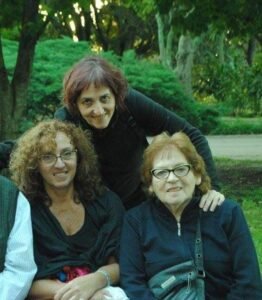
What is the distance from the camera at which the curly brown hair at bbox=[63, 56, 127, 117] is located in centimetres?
372

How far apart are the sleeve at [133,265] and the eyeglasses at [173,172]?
277 millimetres

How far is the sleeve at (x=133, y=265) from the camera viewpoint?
3438 mm

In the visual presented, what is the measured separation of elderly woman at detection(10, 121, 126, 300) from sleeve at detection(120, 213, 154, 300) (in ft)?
0.24

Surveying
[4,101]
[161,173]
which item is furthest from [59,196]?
[4,101]

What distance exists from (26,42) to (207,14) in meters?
3.01

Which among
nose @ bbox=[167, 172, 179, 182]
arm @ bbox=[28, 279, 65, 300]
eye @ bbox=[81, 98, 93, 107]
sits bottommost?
arm @ bbox=[28, 279, 65, 300]

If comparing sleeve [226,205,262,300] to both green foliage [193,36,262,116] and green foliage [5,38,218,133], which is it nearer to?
green foliage [5,38,218,133]

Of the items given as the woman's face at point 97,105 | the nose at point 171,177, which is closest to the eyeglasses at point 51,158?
the woman's face at point 97,105

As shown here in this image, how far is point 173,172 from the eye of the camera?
3.50 metres

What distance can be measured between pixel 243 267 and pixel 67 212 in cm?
96

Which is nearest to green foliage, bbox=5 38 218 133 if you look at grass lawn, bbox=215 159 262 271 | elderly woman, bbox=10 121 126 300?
grass lawn, bbox=215 159 262 271

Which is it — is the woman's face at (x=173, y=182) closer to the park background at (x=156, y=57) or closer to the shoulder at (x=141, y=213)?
the shoulder at (x=141, y=213)

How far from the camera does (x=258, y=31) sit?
11.6m

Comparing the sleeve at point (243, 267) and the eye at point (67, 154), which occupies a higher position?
the eye at point (67, 154)
